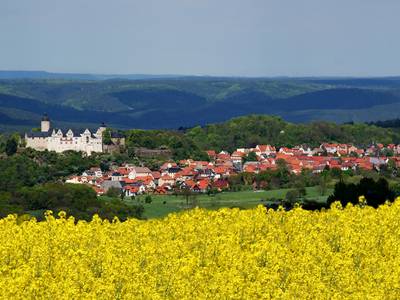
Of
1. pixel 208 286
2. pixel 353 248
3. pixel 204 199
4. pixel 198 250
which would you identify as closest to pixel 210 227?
pixel 198 250

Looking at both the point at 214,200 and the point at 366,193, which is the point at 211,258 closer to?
the point at 366,193

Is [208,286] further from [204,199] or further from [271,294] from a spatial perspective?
[204,199]

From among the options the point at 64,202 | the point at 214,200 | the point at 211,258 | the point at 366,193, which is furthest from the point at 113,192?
the point at 211,258

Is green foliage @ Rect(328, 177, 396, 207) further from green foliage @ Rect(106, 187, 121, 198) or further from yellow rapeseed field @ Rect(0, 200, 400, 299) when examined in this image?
green foliage @ Rect(106, 187, 121, 198)

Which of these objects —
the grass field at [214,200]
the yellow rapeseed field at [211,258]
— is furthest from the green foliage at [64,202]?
the yellow rapeseed field at [211,258]

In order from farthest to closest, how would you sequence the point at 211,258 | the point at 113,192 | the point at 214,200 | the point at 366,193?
the point at 113,192
the point at 214,200
the point at 366,193
the point at 211,258

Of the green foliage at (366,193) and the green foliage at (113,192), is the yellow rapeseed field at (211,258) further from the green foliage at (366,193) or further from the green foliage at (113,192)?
the green foliage at (113,192)
